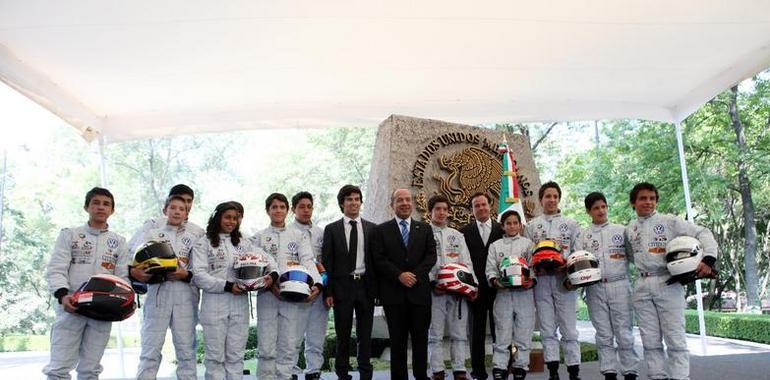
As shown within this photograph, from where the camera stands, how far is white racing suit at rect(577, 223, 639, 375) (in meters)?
4.70

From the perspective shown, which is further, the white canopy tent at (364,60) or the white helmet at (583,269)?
the white canopy tent at (364,60)

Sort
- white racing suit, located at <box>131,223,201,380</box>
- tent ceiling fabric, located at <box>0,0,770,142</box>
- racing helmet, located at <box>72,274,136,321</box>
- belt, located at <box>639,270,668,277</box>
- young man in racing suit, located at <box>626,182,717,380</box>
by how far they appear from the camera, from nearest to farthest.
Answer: racing helmet, located at <box>72,274,136,321</box> → white racing suit, located at <box>131,223,201,380</box> → young man in racing suit, located at <box>626,182,717,380</box> → belt, located at <box>639,270,668,277</box> → tent ceiling fabric, located at <box>0,0,770,142</box>

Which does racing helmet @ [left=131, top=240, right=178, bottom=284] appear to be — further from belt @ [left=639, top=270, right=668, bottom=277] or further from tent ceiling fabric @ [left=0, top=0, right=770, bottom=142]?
belt @ [left=639, top=270, right=668, bottom=277]

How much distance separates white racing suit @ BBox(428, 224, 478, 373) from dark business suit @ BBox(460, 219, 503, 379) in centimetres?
15

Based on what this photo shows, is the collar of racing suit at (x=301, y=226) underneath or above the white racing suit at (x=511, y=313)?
above

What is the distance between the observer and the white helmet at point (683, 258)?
4.32m

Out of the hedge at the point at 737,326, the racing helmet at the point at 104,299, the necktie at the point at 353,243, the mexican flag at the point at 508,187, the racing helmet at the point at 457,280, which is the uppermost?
the mexican flag at the point at 508,187

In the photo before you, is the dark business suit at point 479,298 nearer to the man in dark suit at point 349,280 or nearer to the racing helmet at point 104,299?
the man in dark suit at point 349,280

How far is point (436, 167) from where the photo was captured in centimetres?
699

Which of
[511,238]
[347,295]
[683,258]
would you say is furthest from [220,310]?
[683,258]

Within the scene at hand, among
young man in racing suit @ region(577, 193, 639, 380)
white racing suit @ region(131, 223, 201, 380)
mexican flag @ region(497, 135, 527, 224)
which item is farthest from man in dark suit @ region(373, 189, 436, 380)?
mexican flag @ region(497, 135, 527, 224)

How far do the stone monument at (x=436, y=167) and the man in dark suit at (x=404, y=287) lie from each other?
5.87 feet

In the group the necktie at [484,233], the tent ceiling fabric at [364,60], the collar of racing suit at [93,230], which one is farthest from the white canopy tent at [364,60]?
the collar of racing suit at [93,230]

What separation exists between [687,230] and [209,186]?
1855 centimetres
